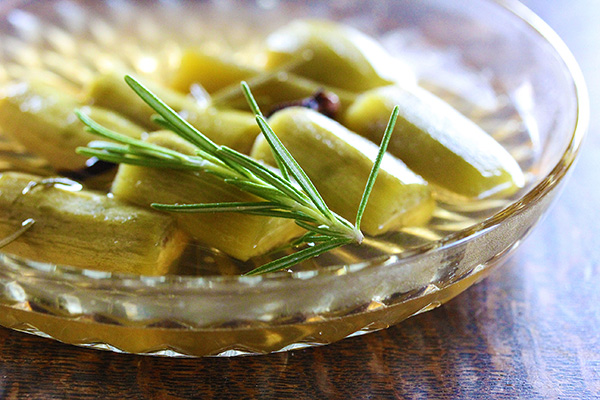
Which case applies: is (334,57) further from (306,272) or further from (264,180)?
(306,272)

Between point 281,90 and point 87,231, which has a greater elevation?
point 281,90

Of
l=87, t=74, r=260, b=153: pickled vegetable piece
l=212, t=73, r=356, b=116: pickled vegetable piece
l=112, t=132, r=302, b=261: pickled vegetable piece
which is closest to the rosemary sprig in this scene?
l=112, t=132, r=302, b=261: pickled vegetable piece

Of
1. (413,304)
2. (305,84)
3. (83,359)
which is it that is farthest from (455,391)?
(305,84)

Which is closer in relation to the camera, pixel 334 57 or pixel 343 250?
pixel 343 250

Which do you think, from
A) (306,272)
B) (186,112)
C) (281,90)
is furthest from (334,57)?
(306,272)

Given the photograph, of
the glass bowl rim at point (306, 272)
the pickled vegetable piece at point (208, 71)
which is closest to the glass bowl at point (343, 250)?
the glass bowl rim at point (306, 272)

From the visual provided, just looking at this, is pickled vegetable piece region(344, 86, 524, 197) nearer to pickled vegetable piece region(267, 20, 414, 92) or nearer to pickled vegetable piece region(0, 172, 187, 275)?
pickled vegetable piece region(267, 20, 414, 92)
